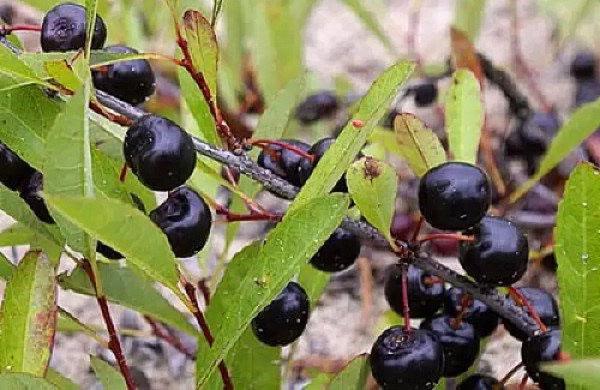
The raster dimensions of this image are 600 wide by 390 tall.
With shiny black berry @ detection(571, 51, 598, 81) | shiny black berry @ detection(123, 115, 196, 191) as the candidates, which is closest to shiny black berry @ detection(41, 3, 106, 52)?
shiny black berry @ detection(123, 115, 196, 191)

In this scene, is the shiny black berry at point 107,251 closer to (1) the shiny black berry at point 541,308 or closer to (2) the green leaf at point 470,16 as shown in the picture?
(1) the shiny black berry at point 541,308

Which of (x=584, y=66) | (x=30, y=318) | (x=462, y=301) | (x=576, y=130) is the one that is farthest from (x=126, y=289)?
(x=584, y=66)

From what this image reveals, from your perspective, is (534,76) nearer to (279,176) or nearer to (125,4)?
(125,4)

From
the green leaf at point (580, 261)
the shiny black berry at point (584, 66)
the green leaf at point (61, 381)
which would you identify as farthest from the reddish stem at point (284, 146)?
the shiny black berry at point (584, 66)

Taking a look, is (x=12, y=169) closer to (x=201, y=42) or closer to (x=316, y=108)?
(x=201, y=42)

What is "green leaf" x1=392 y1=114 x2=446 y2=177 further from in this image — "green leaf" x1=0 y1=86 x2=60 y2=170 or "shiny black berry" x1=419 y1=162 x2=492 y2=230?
"green leaf" x1=0 y1=86 x2=60 y2=170
